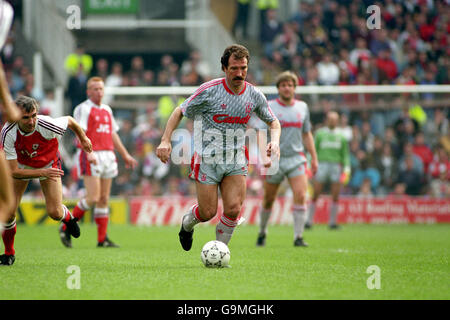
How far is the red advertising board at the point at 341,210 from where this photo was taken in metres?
18.8

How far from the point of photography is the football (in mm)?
7945

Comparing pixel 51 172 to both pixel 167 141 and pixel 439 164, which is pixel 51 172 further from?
pixel 439 164

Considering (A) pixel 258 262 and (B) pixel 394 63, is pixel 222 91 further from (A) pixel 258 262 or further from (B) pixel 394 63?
(B) pixel 394 63

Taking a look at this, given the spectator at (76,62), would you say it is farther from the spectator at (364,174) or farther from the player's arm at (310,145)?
the player's arm at (310,145)

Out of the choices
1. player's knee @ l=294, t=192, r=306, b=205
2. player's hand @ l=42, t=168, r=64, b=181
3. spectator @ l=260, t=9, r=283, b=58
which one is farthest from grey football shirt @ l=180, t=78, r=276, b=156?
spectator @ l=260, t=9, r=283, b=58

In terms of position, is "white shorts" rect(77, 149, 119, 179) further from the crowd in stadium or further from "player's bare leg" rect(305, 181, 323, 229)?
the crowd in stadium

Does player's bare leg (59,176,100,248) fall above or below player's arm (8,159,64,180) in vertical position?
below

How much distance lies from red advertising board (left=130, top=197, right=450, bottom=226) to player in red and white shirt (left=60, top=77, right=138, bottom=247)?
7.09 m

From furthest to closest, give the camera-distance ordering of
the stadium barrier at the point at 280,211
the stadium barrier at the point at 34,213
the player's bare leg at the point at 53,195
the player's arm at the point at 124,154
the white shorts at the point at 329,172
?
the stadium barrier at the point at 280,211
the stadium barrier at the point at 34,213
the white shorts at the point at 329,172
the player's arm at the point at 124,154
the player's bare leg at the point at 53,195

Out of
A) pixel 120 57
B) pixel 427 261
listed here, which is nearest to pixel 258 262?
pixel 427 261

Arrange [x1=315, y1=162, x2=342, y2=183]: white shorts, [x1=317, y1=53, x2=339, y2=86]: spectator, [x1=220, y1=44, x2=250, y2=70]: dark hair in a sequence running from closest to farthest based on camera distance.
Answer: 1. [x1=220, y1=44, x2=250, y2=70]: dark hair
2. [x1=315, y1=162, x2=342, y2=183]: white shorts
3. [x1=317, y1=53, x2=339, y2=86]: spectator

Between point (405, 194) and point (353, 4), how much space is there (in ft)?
25.0

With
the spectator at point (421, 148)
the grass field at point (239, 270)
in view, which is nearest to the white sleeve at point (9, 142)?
the grass field at point (239, 270)

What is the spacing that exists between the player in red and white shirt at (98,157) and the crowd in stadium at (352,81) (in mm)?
7635
